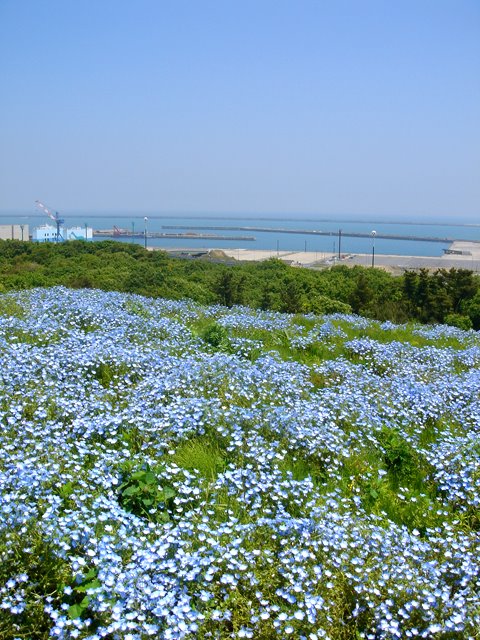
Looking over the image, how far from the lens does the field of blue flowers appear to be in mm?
3312

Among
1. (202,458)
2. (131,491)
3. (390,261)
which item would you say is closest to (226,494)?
(202,458)

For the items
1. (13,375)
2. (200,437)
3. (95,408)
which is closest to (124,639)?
(200,437)

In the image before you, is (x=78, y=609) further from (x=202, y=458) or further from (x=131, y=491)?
(x=202, y=458)

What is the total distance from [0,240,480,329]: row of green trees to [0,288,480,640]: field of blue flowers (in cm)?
1289

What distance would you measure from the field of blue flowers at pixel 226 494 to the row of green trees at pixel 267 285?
42.3 feet

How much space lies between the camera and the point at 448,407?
22.6 ft

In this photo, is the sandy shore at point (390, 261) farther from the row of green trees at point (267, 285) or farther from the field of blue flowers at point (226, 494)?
the field of blue flowers at point (226, 494)

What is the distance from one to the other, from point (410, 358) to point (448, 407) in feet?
8.55

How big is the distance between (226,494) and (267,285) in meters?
32.0

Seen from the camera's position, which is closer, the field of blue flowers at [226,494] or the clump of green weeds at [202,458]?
the field of blue flowers at [226,494]

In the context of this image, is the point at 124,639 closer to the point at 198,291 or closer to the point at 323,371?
the point at 323,371

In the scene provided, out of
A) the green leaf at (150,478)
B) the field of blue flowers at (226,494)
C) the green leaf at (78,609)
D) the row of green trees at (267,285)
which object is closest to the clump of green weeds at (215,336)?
the field of blue flowers at (226,494)

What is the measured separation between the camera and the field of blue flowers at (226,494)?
3.31 meters

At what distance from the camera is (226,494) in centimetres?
446
